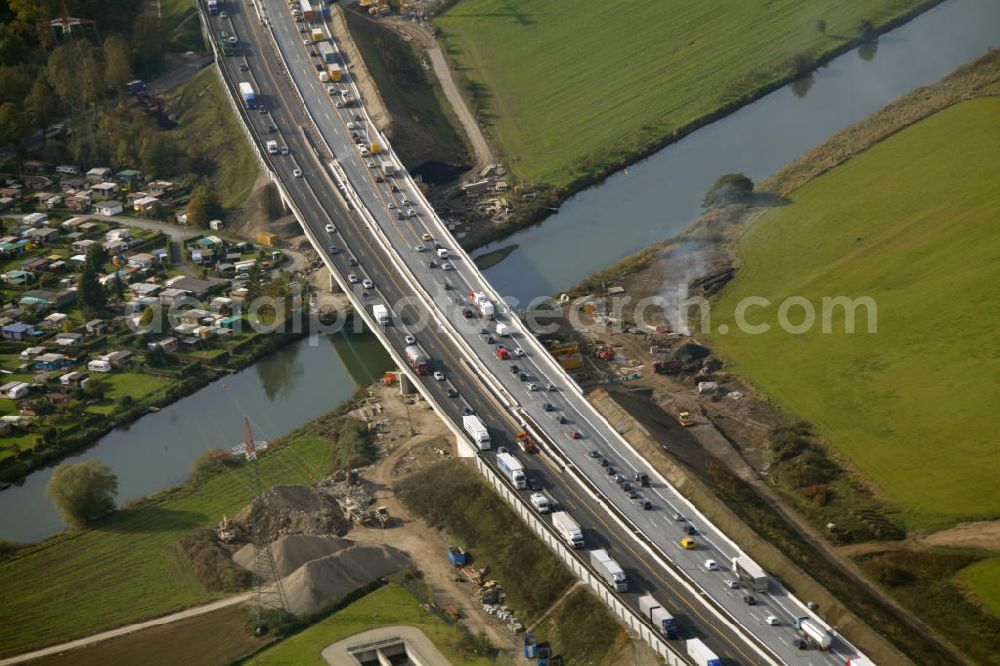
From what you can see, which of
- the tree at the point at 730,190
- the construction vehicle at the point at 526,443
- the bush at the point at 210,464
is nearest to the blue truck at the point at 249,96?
the tree at the point at 730,190

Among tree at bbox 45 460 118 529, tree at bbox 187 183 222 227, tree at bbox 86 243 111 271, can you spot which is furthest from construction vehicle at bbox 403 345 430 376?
tree at bbox 187 183 222 227

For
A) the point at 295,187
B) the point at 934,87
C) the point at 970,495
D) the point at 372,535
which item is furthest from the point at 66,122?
the point at 970,495

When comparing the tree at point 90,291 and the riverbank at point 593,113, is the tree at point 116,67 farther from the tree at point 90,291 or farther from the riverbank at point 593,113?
the tree at point 90,291

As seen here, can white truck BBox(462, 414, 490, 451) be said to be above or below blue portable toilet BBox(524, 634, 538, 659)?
above

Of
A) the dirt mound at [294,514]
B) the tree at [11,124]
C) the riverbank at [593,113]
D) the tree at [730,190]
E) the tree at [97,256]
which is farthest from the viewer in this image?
the tree at [11,124]

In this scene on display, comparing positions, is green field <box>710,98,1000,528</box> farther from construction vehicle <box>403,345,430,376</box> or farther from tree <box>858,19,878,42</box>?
tree <box>858,19,878,42</box>

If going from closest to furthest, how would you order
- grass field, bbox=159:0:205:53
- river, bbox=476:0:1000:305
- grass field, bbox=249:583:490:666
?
grass field, bbox=249:583:490:666
river, bbox=476:0:1000:305
grass field, bbox=159:0:205:53
